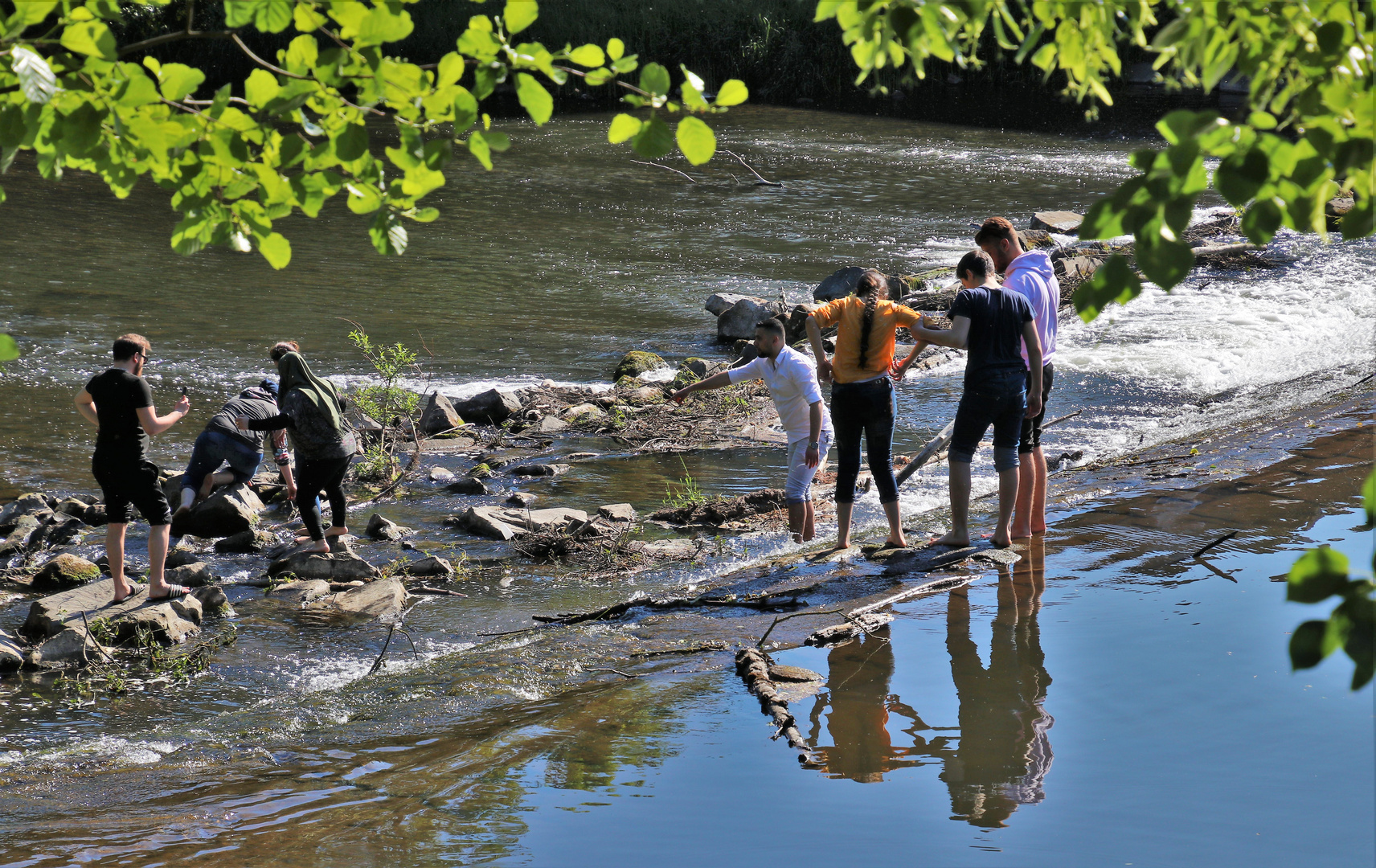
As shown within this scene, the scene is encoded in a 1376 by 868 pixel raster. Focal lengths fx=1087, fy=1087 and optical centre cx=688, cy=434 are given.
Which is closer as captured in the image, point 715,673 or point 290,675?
point 715,673

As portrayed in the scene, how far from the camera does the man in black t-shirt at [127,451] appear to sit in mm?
7305

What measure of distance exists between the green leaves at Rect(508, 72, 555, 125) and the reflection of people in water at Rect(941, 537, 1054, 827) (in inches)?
116

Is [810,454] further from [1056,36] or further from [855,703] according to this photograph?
[1056,36]

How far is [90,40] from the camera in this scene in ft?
9.62

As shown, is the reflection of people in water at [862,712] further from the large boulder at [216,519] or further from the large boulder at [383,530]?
the large boulder at [216,519]

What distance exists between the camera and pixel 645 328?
704 inches

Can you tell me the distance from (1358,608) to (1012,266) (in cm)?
561

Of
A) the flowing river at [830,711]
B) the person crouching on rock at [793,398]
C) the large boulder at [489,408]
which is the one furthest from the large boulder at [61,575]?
the large boulder at [489,408]

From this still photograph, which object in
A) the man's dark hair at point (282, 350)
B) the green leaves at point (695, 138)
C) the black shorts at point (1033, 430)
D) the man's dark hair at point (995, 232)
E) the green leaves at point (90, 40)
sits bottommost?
the black shorts at point (1033, 430)

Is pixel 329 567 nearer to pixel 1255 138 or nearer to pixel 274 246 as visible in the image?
pixel 274 246

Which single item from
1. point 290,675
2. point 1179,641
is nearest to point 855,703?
point 1179,641

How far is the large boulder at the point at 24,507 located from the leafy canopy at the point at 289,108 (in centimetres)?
711

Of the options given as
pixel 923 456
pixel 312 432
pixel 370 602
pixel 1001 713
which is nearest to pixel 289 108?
pixel 1001 713

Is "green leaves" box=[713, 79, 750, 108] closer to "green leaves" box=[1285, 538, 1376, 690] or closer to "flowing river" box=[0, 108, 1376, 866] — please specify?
"green leaves" box=[1285, 538, 1376, 690]
